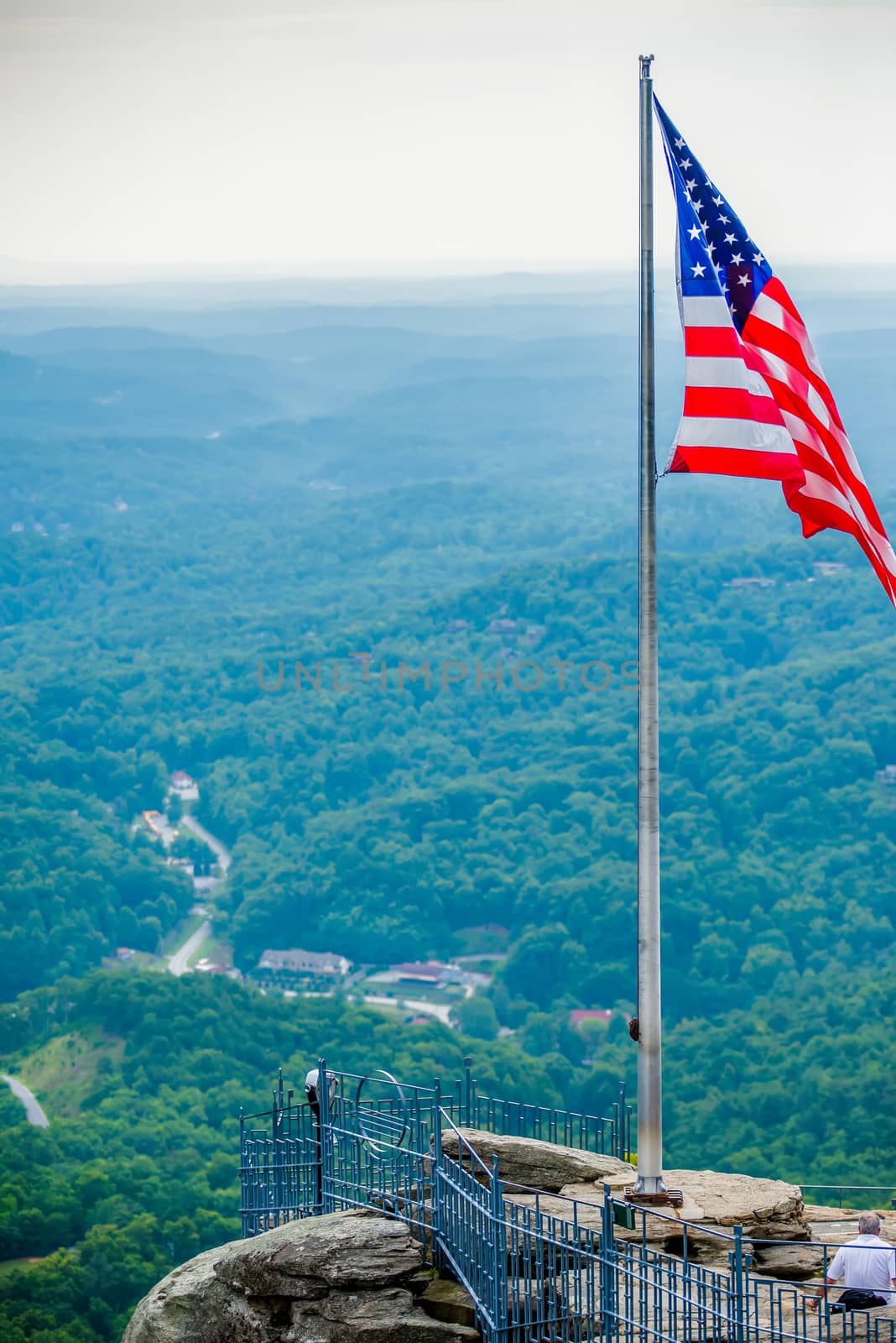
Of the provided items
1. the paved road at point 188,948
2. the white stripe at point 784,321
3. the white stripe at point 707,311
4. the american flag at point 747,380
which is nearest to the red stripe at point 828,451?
the american flag at point 747,380

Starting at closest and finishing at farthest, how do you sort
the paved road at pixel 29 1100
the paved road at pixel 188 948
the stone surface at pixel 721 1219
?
the stone surface at pixel 721 1219 → the paved road at pixel 29 1100 → the paved road at pixel 188 948

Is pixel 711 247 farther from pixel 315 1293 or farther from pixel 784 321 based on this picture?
pixel 315 1293

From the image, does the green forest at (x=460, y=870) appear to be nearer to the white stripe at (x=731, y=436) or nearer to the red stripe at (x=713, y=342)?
the white stripe at (x=731, y=436)

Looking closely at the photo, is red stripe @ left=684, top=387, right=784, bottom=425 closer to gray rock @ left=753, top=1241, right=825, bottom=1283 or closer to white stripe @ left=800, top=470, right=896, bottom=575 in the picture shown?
white stripe @ left=800, top=470, right=896, bottom=575

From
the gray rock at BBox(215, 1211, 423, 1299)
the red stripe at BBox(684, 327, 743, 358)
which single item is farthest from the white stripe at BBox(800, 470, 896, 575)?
the gray rock at BBox(215, 1211, 423, 1299)

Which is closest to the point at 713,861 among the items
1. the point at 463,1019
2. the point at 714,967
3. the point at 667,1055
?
the point at 714,967
